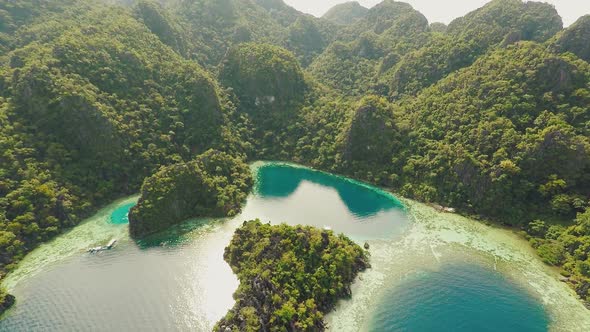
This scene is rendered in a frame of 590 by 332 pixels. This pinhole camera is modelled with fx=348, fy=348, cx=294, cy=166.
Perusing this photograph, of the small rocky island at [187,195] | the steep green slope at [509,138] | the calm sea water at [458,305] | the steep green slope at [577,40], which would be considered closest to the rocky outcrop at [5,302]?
the small rocky island at [187,195]

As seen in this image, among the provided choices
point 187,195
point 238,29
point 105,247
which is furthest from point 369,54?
point 105,247

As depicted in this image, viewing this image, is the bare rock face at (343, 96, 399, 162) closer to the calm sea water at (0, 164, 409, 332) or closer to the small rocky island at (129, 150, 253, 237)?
the calm sea water at (0, 164, 409, 332)

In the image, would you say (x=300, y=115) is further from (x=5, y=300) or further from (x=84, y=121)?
(x=5, y=300)

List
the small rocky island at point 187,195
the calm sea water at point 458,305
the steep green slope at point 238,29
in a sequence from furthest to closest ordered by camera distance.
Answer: the steep green slope at point 238,29 → the small rocky island at point 187,195 → the calm sea water at point 458,305

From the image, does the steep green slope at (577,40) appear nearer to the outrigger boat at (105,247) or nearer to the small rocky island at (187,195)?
the small rocky island at (187,195)

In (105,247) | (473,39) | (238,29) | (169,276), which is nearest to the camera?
(169,276)
